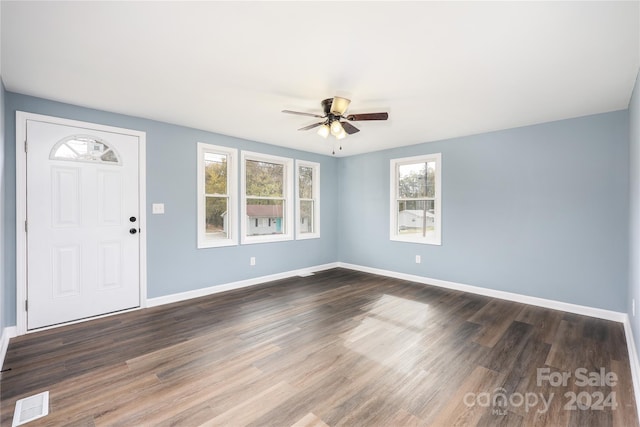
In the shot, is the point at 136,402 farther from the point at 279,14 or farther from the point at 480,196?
the point at 480,196

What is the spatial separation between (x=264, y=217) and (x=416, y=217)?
2738 mm

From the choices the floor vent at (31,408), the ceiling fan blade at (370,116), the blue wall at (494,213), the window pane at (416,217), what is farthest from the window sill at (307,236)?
the floor vent at (31,408)

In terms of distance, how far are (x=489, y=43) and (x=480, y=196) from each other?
2.80m

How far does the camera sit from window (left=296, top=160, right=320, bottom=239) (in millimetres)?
5840

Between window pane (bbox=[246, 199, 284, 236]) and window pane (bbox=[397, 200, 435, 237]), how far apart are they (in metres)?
2.26

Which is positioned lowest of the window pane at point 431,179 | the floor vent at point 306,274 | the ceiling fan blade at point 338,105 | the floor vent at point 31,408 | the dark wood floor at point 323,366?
the floor vent at point 31,408

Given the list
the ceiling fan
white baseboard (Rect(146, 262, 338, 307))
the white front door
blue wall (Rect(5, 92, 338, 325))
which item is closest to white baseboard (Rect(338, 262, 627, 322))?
white baseboard (Rect(146, 262, 338, 307))

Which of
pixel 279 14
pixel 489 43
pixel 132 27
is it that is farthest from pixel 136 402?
pixel 489 43

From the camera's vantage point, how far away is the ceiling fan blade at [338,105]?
9.29 ft

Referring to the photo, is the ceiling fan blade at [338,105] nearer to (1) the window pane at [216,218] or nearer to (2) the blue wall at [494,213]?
(2) the blue wall at [494,213]

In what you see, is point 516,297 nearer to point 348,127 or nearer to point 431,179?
point 431,179

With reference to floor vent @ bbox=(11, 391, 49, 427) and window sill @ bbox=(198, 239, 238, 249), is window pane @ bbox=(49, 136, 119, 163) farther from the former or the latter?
floor vent @ bbox=(11, 391, 49, 427)

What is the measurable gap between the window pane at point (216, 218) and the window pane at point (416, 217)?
3117 mm

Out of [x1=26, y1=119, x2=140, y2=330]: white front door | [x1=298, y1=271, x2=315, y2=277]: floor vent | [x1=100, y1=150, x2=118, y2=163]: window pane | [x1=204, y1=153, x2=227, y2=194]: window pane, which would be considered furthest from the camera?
[x1=298, y1=271, x2=315, y2=277]: floor vent
